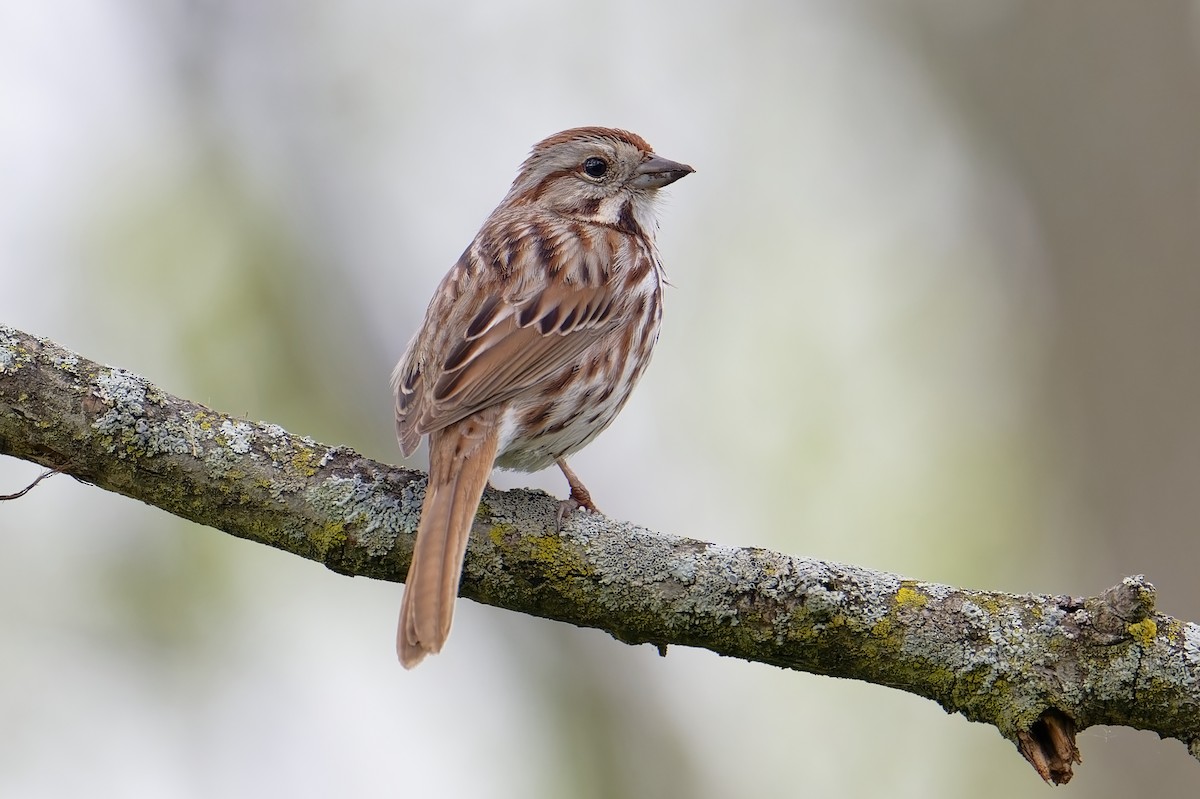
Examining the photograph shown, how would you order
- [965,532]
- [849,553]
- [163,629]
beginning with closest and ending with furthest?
[163,629] → [965,532] → [849,553]

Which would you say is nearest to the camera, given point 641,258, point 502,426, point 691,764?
point 502,426

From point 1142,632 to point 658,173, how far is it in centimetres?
320

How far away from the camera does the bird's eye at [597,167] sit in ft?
19.6

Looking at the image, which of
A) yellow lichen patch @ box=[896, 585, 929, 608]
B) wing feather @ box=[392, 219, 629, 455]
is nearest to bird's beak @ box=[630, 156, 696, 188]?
wing feather @ box=[392, 219, 629, 455]

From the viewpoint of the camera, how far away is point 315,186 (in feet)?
27.3

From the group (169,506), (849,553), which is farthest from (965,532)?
(169,506)

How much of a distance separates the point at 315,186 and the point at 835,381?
4774 mm

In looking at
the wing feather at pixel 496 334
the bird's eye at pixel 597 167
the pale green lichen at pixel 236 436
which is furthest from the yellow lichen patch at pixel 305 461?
the bird's eye at pixel 597 167

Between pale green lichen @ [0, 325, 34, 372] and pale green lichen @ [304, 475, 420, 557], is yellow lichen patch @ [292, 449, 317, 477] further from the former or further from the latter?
pale green lichen @ [0, 325, 34, 372]

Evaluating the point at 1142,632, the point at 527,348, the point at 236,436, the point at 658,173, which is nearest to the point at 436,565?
the point at 236,436

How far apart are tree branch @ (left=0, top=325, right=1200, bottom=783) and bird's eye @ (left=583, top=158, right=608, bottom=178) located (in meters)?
2.49

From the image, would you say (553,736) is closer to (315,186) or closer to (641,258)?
(641,258)

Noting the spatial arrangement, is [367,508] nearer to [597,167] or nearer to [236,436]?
[236,436]

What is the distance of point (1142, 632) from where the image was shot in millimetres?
3436
